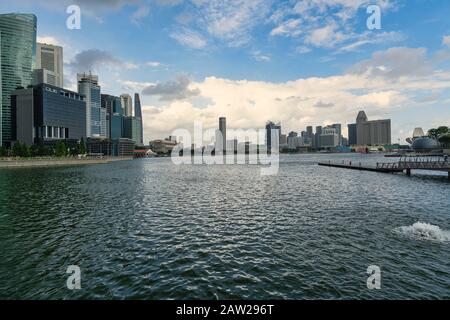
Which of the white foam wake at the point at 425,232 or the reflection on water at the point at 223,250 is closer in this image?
the reflection on water at the point at 223,250

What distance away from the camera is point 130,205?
4353 cm

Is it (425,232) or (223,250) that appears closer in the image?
(223,250)

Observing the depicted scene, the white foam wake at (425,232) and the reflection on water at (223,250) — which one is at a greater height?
the white foam wake at (425,232)

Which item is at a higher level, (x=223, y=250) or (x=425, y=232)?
(x=425, y=232)

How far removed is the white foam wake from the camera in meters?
25.2

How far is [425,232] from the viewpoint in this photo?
86.6ft

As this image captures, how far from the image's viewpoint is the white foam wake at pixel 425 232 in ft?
82.6

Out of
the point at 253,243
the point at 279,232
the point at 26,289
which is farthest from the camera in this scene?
the point at 279,232

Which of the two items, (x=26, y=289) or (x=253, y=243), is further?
(x=253, y=243)

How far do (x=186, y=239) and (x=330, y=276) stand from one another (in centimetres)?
1414
